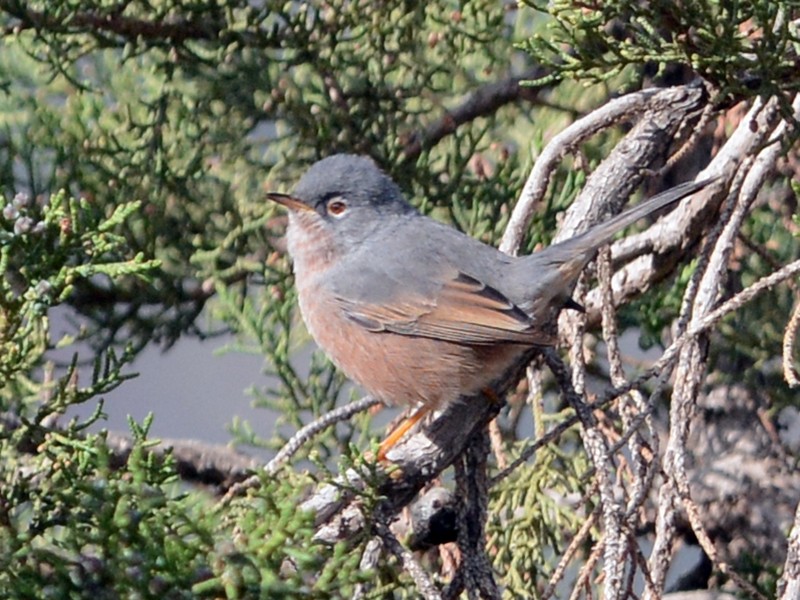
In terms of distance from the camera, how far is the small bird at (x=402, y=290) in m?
3.99

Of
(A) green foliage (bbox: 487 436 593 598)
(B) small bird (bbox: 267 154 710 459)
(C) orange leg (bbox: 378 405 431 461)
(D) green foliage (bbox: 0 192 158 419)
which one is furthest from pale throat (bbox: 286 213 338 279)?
(D) green foliage (bbox: 0 192 158 419)

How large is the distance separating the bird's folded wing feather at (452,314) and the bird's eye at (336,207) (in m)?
0.37

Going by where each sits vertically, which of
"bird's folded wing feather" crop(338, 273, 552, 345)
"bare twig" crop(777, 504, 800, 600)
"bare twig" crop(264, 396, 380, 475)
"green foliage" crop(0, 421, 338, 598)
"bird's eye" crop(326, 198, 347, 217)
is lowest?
"bare twig" crop(777, 504, 800, 600)

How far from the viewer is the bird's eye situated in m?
4.57

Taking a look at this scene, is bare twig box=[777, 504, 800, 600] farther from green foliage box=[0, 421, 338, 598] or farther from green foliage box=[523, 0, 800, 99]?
green foliage box=[523, 0, 800, 99]

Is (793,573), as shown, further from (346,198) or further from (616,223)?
(346,198)

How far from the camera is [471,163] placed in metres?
5.40

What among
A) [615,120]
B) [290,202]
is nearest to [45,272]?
[290,202]

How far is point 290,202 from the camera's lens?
14.7 ft

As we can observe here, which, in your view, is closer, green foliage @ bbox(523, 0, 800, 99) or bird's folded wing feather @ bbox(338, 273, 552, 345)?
green foliage @ bbox(523, 0, 800, 99)

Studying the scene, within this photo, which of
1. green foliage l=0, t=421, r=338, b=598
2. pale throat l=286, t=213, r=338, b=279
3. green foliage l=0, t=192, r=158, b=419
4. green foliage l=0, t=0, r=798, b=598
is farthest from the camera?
pale throat l=286, t=213, r=338, b=279

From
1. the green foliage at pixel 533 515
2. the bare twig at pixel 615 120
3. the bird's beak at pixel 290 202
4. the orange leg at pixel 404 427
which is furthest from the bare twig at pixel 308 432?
the bird's beak at pixel 290 202

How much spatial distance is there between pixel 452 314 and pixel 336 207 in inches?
26.2

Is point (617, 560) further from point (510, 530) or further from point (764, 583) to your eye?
point (764, 583)
